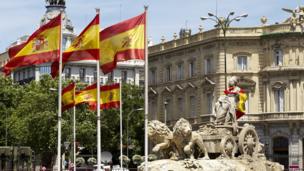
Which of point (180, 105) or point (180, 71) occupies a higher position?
point (180, 71)

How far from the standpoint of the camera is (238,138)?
3394cm

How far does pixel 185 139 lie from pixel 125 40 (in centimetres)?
449

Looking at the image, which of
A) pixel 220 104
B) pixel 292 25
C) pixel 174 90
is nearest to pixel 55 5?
pixel 174 90

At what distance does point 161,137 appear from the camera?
32.1 m

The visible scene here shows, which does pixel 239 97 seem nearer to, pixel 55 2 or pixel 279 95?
pixel 279 95

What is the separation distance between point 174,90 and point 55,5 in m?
42.5

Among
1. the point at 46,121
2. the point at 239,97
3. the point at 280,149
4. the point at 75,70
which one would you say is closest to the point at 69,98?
the point at 239,97

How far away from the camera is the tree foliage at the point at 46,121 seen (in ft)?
258

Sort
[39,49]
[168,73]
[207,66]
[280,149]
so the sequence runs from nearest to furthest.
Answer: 1. [39,49]
2. [280,149]
3. [207,66]
4. [168,73]

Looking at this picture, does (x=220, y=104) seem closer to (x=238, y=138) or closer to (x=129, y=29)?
(x=238, y=138)

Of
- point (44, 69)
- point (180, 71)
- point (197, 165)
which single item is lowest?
point (197, 165)

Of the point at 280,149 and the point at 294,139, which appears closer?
the point at 294,139

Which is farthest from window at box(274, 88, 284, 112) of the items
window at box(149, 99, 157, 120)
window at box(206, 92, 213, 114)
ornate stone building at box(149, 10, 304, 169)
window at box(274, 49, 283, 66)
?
window at box(149, 99, 157, 120)

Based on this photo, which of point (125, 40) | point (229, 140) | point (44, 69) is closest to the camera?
point (125, 40)
